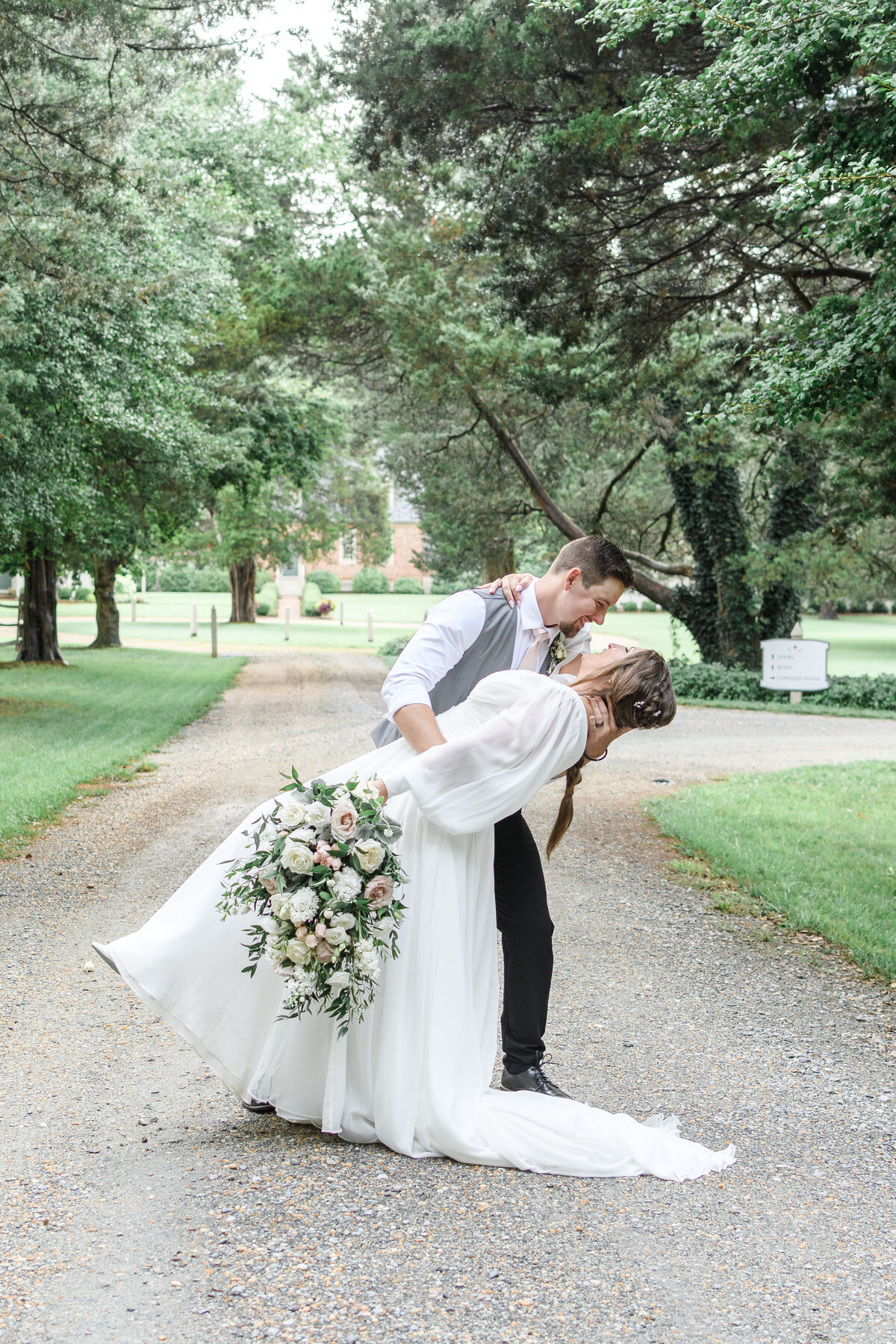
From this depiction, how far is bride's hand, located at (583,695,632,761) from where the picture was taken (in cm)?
373

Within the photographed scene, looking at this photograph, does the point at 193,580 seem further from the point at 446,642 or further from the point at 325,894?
the point at 325,894

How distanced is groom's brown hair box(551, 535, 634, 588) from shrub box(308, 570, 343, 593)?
7227cm

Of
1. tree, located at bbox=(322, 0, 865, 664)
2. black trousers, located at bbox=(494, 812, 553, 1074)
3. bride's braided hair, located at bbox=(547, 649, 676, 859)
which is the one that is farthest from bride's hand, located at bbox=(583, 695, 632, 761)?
tree, located at bbox=(322, 0, 865, 664)

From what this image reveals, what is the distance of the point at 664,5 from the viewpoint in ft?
21.1

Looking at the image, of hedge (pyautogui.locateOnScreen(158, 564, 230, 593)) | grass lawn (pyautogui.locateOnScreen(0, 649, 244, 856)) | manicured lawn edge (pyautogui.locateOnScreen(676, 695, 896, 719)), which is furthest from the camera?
hedge (pyautogui.locateOnScreen(158, 564, 230, 593))

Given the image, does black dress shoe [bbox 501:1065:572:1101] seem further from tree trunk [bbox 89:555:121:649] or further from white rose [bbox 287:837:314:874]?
tree trunk [bbox 89:555:121:649]

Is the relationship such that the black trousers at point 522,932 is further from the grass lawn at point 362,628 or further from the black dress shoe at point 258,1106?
the grass lawn at point 362,628

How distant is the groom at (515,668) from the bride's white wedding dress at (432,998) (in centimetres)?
12

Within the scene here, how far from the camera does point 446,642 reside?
389 centimetres

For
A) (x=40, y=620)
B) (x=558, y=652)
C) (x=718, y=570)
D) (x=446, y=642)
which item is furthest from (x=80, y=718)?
(x=446, y=642)

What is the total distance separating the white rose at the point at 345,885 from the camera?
11.1ft

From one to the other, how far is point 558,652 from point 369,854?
114 centimetres

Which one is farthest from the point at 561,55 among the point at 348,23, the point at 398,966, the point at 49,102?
the point at 398,966

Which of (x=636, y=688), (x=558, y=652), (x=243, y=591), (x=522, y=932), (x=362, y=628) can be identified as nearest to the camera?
(x=636, y=688)
